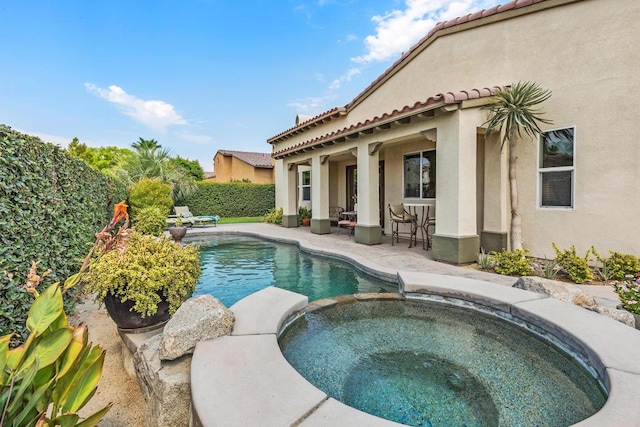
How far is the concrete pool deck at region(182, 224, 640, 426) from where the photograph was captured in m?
1.96

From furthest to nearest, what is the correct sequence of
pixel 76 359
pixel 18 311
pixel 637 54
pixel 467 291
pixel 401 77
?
pixel 401 77 < pixel 637 54 < pixel 467 291 < pixel 18 311 < pixel 76 359

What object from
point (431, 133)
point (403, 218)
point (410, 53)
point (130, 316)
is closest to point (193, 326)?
point (130, 316)

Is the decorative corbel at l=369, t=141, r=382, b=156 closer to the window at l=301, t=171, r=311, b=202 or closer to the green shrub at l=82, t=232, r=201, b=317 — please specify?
the green shrub at l=82, t=232, r=201, b=317

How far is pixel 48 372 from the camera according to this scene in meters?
1.62

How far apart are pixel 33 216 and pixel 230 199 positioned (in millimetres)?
19538

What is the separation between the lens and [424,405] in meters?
2.63

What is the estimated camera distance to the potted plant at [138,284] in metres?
3.40

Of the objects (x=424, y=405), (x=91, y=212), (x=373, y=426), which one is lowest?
(x=424, y=405)

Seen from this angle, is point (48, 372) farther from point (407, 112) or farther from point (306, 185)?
point (306, 185)

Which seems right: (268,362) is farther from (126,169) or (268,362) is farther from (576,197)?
(126,169)

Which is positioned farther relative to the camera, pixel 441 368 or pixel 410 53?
pixel 410 53

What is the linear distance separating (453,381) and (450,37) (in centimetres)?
928

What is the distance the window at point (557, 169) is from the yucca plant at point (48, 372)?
8.59m

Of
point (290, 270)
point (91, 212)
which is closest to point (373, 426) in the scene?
→ point (290, 270)
